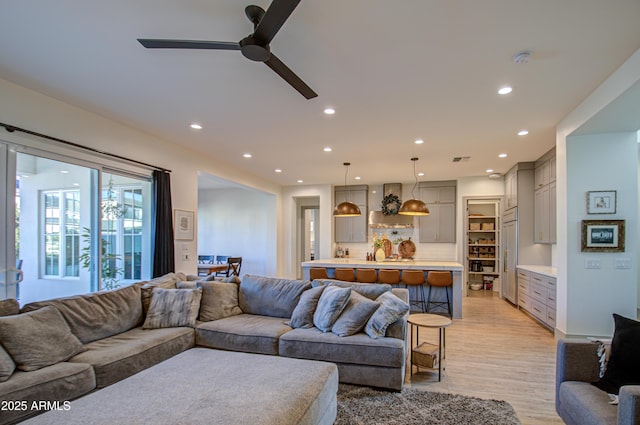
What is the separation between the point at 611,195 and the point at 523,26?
2.77 meters

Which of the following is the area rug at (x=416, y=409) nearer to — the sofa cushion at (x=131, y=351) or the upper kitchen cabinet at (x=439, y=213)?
the sofa cushion at (x=131, y=351)

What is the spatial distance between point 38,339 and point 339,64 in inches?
125

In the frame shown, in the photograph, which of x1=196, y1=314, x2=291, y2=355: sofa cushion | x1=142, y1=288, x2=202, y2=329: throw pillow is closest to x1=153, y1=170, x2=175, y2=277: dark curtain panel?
x1=142, y1=288, x2=202, y2=329: throw pillow

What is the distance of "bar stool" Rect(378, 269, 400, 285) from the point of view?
568 centimetres

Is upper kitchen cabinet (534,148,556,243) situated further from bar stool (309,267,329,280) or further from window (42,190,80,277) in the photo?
window (42,190,80,277)

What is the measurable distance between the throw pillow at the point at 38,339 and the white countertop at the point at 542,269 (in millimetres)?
5713

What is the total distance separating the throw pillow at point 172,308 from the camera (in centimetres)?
343

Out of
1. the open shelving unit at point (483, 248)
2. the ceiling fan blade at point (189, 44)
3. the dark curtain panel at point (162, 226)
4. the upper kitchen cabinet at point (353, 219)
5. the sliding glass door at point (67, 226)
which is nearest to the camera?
the ceiling fan blade at point (189, 44)

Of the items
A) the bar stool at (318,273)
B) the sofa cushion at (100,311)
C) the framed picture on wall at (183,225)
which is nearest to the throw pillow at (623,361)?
the sofa cushion at (100,311)

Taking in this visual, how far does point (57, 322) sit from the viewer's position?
2650mm

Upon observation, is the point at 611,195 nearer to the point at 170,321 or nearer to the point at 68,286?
the point at 170,321

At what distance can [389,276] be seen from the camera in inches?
225

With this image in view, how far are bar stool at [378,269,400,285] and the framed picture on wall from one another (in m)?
3.34

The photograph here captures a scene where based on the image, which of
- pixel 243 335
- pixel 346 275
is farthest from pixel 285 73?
pixel 346 275
